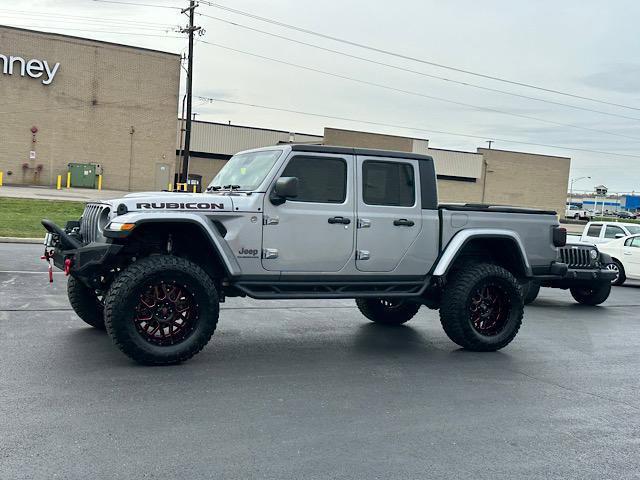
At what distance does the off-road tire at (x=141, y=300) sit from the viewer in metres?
6.45

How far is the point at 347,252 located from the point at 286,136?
53212 millimetres

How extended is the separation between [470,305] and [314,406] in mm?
3115

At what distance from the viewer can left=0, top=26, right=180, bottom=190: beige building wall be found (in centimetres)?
4369

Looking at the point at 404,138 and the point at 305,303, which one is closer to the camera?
the point at 305,303

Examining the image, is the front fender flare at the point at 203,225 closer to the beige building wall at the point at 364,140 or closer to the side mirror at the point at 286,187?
the side mirror at the point at 286,187

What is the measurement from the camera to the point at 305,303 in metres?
11.6

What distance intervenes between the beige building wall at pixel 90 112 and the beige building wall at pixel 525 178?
3355cm

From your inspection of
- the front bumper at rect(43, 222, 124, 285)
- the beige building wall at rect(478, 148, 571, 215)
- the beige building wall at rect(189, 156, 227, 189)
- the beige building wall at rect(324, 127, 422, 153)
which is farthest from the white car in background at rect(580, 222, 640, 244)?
the beige building wall at rect(478, 148, 571, 215)

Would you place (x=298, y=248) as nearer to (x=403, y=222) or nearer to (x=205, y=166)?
(x=403, y=222)

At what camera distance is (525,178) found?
231 feet

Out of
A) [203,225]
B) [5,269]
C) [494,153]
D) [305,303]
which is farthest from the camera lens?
[494,153]

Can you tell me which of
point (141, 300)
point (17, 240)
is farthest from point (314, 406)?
point (17, 240)

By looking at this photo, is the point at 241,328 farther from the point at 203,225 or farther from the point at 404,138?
the point at 404,138

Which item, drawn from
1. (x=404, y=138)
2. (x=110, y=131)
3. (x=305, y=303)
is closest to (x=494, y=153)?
(x=404, y=138)
